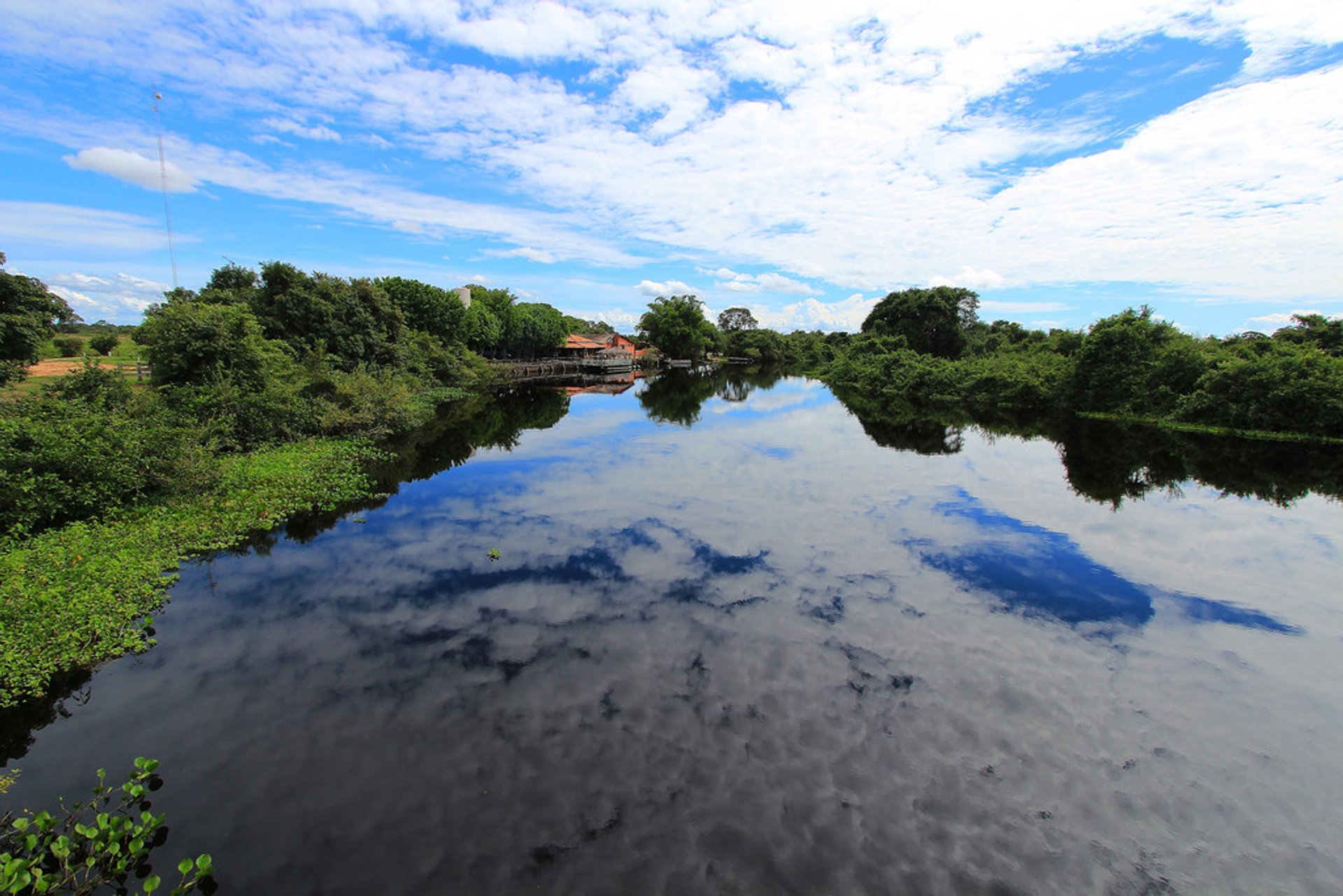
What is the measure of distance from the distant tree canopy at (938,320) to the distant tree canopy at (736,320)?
74.3 metres

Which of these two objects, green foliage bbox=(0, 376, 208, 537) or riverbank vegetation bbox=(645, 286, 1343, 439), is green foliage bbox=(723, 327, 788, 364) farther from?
green foliage bbox=(0, 376, 208, 537)

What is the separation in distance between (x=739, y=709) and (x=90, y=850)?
22.9 ft

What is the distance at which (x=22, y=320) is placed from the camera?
2042 cm

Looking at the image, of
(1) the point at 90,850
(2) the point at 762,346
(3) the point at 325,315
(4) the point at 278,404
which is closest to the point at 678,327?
(2) the point at 762,346

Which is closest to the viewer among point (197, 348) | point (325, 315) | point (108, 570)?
point (108, 570)

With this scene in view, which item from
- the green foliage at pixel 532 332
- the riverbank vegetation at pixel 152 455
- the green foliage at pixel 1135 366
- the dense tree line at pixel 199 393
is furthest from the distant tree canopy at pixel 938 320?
the riverbank vegetation at pixel 152 455

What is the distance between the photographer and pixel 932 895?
516 centimetres

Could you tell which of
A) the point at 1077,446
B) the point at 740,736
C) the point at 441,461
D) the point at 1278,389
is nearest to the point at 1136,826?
the point at 740,736

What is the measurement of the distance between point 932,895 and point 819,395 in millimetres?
50736

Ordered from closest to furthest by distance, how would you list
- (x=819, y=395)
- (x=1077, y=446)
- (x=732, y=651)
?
(x=732, y=651) < (x=1077, y=446) < (x=819, y=395)

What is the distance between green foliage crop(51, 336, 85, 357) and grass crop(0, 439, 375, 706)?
40.7 meters

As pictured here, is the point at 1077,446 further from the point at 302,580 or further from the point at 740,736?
the point at 302,580

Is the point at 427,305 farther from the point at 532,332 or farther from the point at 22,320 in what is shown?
the point at 22,320

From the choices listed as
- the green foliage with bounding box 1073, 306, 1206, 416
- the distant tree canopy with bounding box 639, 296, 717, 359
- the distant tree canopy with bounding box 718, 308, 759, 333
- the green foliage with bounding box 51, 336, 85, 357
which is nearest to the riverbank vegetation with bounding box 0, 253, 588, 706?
the green foliage with bounding box 51, 336, 85, 357
